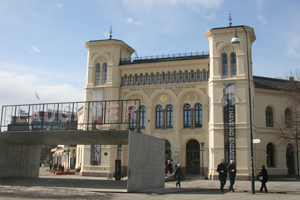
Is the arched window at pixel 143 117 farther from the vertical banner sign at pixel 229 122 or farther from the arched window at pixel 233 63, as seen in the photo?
the arched window at pixel 233 63

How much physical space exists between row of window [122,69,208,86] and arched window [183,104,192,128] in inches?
115

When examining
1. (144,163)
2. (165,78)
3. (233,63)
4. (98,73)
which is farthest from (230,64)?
(144,163)

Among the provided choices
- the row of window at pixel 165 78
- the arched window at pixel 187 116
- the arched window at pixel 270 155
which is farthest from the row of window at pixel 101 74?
the arched window at pixel 270 155

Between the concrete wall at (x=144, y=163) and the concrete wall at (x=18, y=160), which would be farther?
the concrete wall at (x=18, y=160)

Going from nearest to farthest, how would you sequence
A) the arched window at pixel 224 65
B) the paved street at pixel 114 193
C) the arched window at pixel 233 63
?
the paved street at pixel 114 193 < the arched window at pixel 233 63 < the arched window at pixel 224 65

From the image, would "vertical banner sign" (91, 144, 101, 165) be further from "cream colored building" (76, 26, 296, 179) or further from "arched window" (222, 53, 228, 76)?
"arched window" (222, 53, 228, 76)

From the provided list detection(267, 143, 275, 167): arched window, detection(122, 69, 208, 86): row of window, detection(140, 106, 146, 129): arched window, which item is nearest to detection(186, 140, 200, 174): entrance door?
detection(140, 106, 146, 129): arched window

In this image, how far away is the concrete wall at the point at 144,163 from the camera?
63.4ft

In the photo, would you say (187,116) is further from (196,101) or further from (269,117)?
(269,117)

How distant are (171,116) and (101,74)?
938cm

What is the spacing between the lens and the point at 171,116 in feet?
122

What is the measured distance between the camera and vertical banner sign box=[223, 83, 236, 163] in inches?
1283

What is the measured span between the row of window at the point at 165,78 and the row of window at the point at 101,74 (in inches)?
86.9

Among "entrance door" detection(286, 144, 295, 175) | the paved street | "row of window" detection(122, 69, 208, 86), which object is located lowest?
the paved street
